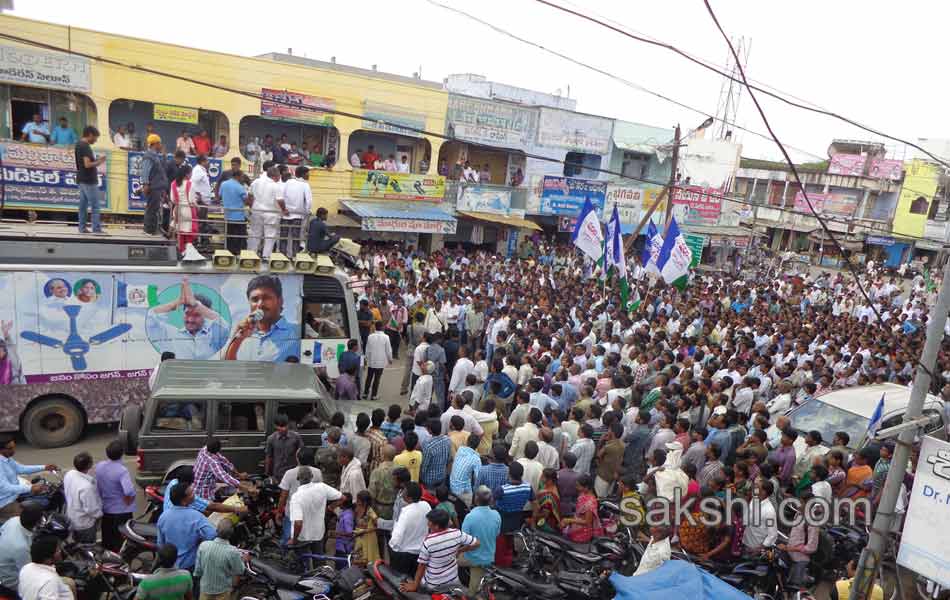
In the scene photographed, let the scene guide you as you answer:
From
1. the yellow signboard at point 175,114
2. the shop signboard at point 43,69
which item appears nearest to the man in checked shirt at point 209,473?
the shop signboard at point 43,69

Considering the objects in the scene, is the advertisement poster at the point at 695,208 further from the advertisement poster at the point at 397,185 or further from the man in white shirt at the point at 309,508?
the man in white shirt at the point at 309,508

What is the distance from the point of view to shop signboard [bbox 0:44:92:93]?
52.4 feet

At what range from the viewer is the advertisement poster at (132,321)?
25.9 feet

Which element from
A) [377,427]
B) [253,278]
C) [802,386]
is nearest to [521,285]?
[802,386]

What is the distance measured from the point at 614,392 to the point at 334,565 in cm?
466

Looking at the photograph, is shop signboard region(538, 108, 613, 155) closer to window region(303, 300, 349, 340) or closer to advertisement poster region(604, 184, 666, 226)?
advertisement poster region(604, 184, 666, 226)

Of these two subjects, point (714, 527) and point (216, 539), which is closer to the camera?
point (216, 539)

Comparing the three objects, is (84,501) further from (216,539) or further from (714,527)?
(714,527)

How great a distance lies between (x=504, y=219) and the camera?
2447 cm

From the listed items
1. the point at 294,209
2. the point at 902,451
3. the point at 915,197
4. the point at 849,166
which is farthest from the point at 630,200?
the point at 915,197

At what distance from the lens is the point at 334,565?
6.17 m

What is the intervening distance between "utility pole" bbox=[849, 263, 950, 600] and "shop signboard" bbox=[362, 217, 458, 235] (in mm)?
17436

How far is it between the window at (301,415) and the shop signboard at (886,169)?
47.1 metres

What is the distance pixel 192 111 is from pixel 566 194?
14.1 metres
